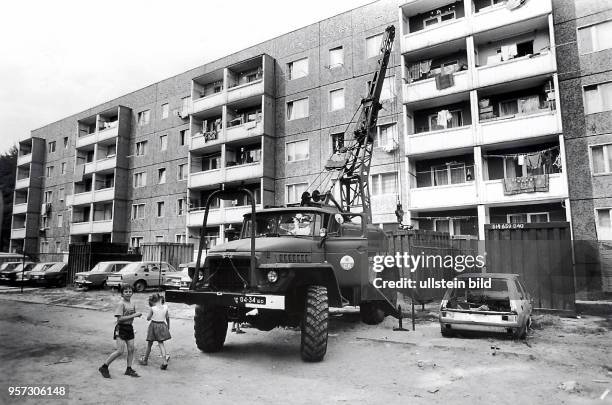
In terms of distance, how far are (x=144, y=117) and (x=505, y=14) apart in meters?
28.2

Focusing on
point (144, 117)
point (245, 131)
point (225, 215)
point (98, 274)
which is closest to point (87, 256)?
point (98, 274)

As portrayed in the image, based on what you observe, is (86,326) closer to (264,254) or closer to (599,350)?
(264,254)

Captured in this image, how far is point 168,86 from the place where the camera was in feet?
113

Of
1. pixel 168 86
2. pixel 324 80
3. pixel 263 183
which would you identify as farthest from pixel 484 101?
pixel 168 86

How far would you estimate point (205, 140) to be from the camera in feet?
97.0

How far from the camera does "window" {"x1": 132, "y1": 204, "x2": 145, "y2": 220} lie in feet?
114

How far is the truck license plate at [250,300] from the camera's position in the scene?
6738mm

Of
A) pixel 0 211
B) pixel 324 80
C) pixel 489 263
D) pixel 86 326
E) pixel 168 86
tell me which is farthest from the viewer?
pixel 168 86

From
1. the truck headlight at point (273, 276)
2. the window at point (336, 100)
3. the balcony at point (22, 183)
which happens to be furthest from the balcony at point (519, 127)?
the balcony at point (22, 183)

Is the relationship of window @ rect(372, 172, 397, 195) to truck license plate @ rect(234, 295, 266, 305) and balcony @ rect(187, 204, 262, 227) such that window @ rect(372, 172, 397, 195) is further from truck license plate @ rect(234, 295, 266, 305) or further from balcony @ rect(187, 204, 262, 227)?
truck license plate @ rect(234, 295, 266, 305)

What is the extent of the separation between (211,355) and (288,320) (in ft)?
5.45

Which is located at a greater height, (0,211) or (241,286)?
(0,211)

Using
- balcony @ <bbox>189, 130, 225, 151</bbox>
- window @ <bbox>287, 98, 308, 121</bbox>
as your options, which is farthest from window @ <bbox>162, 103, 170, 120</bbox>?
window @ <bbox>287, 98, 308, 121</bbox>

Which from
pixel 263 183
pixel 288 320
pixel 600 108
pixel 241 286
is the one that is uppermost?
pixel 600 108
